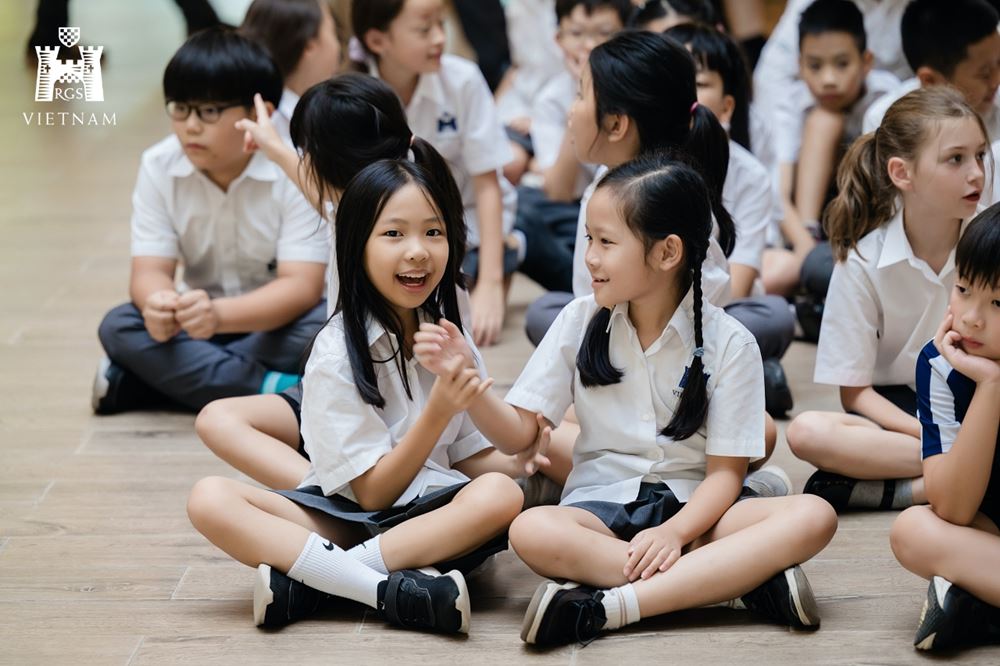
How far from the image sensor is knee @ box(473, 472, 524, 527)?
1.51m

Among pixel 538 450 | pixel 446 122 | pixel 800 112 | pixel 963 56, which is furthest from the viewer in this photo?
pixel 800 112

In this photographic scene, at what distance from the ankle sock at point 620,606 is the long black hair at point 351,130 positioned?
2.14ft

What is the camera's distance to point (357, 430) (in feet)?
5.06

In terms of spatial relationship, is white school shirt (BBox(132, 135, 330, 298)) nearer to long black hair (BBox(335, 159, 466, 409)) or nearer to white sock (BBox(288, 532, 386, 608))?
long black hair (BBox(335, 159, 466, 409))

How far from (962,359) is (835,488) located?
0.44m

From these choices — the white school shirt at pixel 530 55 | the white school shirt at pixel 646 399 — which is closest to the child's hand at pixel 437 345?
the white school shirt at pixel 646 399

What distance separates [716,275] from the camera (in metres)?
1.87

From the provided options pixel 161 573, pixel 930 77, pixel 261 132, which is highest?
pixel 930 77

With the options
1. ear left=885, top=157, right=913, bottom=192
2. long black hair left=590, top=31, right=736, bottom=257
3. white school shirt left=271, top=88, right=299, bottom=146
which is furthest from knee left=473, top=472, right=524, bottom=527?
white school shirt left=271, top=88, right=299, bottom=146

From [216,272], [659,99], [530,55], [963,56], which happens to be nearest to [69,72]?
[530,55]

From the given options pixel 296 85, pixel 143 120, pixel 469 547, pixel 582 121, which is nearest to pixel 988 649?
pixel 469 547

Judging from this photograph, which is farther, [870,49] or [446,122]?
[870,49]

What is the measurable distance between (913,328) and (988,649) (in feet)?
1.91

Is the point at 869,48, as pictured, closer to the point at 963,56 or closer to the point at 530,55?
the point at 963,56
